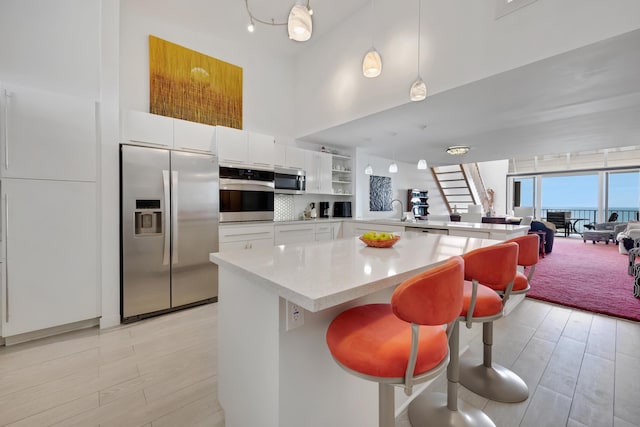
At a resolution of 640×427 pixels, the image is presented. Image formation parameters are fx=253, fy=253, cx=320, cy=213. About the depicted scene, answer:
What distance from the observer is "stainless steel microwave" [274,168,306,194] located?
4152 millimetres

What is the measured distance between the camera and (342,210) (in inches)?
201

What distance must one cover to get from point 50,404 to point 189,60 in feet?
12.8

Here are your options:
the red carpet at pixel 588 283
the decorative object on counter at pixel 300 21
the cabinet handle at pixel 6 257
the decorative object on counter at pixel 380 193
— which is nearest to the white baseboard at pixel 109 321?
the cabinet handle at pixel 6 257

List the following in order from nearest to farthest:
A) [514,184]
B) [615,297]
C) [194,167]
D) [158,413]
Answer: [158,413] < [194,167] < [615,297] < [514,184]

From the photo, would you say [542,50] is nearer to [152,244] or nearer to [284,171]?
[284,171]

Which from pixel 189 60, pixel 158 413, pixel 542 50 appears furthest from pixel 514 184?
pixel 158 413

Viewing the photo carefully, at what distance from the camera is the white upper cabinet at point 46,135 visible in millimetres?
2125

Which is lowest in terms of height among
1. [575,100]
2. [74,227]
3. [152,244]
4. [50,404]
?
[50,404]

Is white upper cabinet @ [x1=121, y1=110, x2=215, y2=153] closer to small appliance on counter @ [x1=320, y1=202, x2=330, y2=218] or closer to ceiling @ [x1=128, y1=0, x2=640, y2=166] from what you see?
ceiling @ [x1=128, y1=0, x2=640, y2=166]

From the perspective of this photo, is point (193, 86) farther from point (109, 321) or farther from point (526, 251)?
point (526, 251)

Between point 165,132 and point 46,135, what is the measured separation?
3.19 feet

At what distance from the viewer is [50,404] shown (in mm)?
1556

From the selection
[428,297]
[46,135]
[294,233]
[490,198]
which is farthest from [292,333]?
[490,198]

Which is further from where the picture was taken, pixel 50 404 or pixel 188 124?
pixel 188 124
